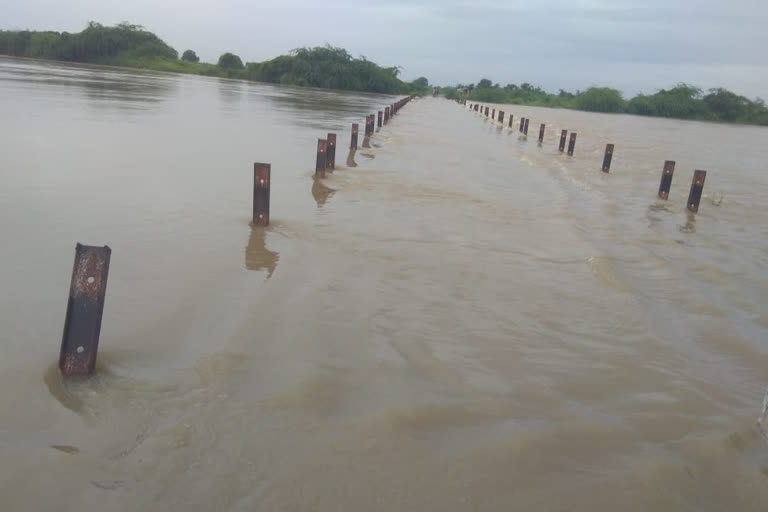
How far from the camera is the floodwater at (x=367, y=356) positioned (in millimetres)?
3008

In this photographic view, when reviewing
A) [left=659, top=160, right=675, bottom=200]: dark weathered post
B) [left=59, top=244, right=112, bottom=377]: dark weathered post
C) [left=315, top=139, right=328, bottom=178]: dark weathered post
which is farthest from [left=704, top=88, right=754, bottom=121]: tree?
→ [left=59, top=244, right=112, bottom=377]: dark weathered post

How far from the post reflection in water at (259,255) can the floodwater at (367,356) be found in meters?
0.04

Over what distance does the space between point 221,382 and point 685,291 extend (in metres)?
4.95

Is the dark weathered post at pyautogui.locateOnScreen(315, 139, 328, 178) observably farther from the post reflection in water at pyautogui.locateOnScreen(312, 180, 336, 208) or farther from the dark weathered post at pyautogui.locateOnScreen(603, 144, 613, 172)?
the dark weathered post at pyautogui.locateOnScreen(603, 144, 613, 172)

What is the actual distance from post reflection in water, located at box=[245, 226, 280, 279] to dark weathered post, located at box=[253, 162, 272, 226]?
301 millimetres

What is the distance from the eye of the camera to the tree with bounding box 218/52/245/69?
291ft

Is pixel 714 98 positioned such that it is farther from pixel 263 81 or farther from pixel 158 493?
pixel 158 493

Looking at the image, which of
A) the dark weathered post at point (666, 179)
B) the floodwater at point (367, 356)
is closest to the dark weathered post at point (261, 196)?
the floodwater at point (367, 356)

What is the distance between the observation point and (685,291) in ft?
21.5

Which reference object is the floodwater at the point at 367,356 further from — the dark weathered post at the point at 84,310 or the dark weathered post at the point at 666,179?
the dark weathered post at the point at 666,179

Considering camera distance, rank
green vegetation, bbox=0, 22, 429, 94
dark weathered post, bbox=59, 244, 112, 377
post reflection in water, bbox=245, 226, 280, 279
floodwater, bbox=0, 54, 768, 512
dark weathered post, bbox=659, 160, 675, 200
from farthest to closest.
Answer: green vegetation, bbox=0, 22, 429, 94
dark weathered post, bbox=659, 160, 675, 200
post reflection in water, bbox=245, 226, 280, 279
dark weathered post, bbox=59, 244, 112, 377
floodwater, bbox=0, 54, 768, 512

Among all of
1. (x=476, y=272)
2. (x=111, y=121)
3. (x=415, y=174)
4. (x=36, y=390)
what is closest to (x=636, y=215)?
(x=415, y=174)

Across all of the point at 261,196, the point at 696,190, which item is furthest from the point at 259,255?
the point at 696,190

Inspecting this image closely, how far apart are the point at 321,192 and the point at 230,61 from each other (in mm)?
85940
